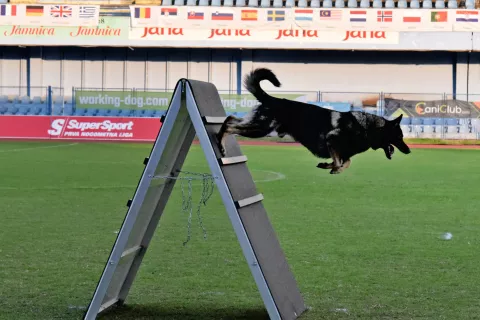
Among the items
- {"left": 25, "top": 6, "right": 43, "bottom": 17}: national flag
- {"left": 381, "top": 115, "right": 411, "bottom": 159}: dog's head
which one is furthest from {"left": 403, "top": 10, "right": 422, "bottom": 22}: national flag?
{"left": 381, "top": 115, "right": 411, "bottom": 159}: dog's head

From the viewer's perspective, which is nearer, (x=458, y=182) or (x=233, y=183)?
(x=233, y=183)

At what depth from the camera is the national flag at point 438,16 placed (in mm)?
38812

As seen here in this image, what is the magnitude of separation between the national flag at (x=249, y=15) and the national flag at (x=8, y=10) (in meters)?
10.3

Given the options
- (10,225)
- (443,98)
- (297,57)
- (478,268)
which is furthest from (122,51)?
(478,268)

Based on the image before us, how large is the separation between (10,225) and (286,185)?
724cm

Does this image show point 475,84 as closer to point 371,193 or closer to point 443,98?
Result: point 443,98

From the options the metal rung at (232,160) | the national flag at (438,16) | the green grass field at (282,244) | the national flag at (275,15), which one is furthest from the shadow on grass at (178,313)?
the national flag at (438,16)

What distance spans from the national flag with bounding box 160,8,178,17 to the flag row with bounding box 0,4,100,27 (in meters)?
2.91

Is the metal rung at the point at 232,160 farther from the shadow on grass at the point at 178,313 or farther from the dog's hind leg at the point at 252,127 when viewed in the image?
the shadow on grass at the point at 178,313

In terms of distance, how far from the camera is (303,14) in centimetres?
3862

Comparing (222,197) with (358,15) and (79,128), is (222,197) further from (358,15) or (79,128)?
(358,15)

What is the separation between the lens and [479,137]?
3662 centimetres

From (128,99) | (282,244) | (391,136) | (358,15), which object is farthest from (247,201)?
(358,15)

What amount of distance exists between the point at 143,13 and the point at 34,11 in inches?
198
